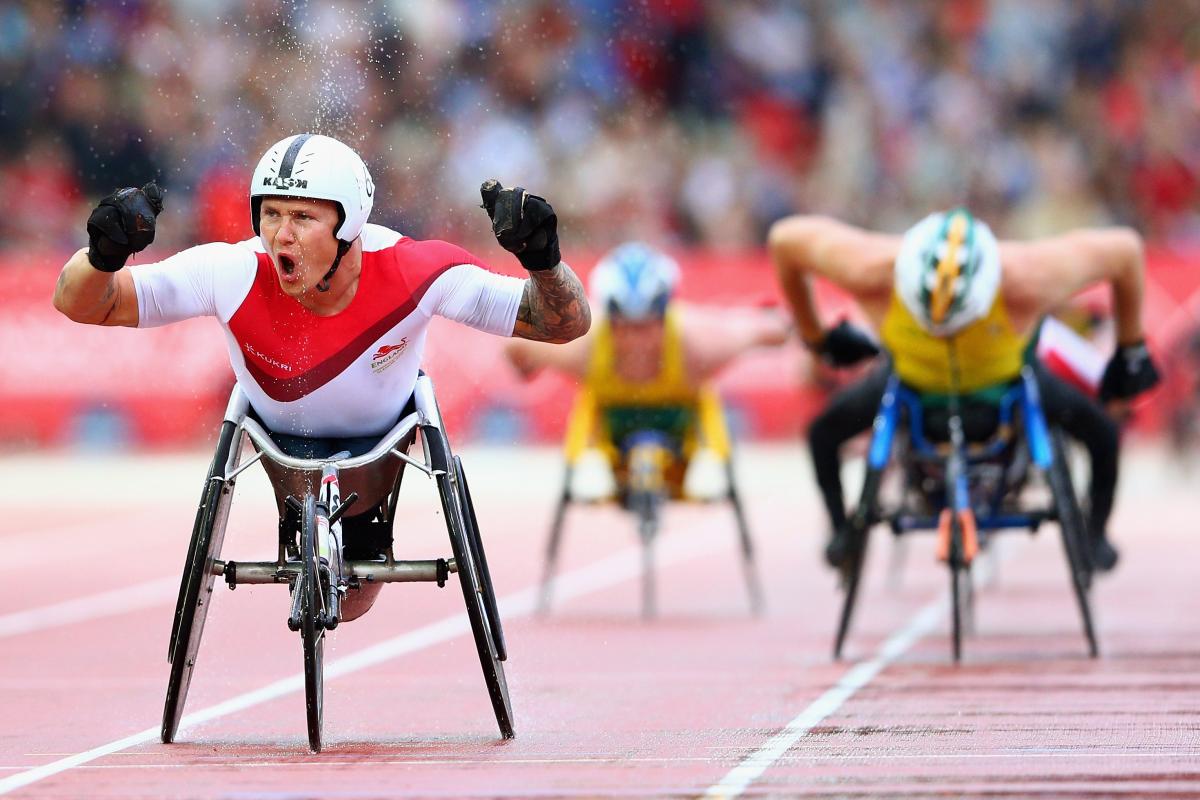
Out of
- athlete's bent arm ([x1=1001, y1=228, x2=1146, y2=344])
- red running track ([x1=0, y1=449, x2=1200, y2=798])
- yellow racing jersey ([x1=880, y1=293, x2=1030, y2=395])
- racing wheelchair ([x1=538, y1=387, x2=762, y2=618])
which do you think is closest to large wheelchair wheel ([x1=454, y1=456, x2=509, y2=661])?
red running track ([x1=0, y1=449, x2=1200, y2=798])

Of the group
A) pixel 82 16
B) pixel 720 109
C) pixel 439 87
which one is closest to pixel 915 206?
pixel 720 109

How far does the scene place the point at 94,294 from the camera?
22.2 ft

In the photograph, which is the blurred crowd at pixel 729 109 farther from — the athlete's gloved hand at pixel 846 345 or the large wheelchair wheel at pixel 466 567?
the large wheelchair wheel at pixel 466 567

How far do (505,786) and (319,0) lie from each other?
8.25 meters

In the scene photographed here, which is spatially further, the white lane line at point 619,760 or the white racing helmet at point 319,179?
the white racing helmet at point 319,179

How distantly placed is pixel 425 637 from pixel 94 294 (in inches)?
184

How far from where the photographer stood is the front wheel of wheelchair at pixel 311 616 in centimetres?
668

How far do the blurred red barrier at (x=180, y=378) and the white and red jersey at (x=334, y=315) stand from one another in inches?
632

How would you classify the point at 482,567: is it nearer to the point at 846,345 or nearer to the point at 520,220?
the point at 520,220

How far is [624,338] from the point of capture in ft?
41.2

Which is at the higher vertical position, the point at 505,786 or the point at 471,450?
the point at 471,450

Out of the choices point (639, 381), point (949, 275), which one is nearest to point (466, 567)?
point (949, 275)

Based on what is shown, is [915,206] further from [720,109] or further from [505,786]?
[505,786]

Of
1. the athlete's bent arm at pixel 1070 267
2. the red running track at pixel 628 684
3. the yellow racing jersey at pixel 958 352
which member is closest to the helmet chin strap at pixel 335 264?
the red running track at pixel 628 684
